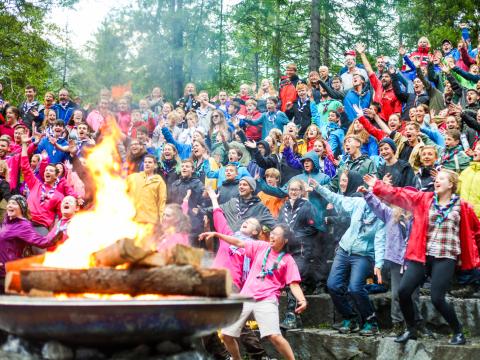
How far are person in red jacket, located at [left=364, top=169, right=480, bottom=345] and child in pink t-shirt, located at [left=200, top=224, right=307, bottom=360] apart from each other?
1.48m

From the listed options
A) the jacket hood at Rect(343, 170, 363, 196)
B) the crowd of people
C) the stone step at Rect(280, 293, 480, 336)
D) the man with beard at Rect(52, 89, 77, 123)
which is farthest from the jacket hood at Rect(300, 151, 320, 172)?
the man with beard at Rect(52, 89, 77, 123)

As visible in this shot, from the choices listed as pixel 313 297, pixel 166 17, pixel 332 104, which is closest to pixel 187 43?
pixel 166 17

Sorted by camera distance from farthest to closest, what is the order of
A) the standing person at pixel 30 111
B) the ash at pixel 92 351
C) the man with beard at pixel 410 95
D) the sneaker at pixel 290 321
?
the standing person at pixel 30 111
the man with beard at pixel 410 95
the sneaker at pixel 290 321
the ash at pixel 92 351

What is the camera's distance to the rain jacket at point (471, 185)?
31.1 ft

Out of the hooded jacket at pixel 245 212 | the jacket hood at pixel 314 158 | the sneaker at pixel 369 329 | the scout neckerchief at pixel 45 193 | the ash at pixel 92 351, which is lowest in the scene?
the sneaker at pixel 369 329

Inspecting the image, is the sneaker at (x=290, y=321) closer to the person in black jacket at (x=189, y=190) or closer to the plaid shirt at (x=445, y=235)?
the person in black jacket at (x=189, y=190)

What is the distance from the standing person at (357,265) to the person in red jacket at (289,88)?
6831 millimetres

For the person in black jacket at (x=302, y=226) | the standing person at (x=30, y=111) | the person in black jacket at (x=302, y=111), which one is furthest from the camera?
the standing person at (x=30, y=111)

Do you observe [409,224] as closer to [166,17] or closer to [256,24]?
[166,17]

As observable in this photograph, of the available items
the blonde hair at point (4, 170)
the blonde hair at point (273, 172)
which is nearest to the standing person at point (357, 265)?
the blonde hair at point (273, 172)

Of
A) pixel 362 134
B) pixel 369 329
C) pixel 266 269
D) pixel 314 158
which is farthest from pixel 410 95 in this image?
pixel 266 269

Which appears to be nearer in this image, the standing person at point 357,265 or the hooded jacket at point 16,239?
the standing person at point 357,265

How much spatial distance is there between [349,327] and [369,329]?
0.35 meters

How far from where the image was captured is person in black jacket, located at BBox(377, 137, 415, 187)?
32.2ft
